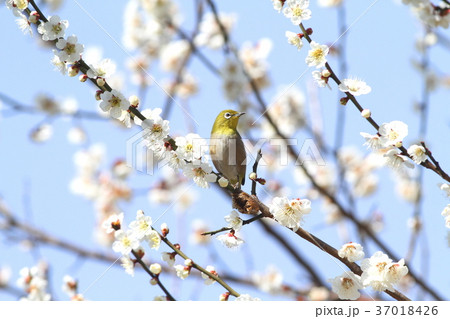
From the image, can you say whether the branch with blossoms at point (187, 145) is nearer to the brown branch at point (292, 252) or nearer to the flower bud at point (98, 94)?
the flower bud at point (98, 94)

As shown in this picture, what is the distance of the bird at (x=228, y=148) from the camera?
335 centimetres

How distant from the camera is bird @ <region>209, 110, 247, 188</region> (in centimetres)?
335

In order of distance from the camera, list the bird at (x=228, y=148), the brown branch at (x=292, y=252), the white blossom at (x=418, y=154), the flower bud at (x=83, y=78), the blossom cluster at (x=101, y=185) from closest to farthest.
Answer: the white blossom at (x=418, y=154), the flower bud at (x=83, y=78), the bird at (x=228, y=148), the brown branch at (x=292, y=252), the blossom cluster at (x=101, y=185)

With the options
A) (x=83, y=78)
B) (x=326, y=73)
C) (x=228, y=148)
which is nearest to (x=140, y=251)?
(x=83, y=78)

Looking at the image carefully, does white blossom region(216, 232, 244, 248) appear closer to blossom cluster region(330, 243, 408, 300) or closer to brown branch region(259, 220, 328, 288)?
blossom cluster region(330, 243, 408, 300)

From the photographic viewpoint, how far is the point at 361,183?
22.1 ft

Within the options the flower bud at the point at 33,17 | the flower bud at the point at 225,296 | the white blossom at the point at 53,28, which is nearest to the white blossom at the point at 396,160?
the flower bud at the point at 225,296

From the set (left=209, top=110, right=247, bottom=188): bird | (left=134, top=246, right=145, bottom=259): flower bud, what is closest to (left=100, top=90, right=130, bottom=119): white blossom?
(left=134, top=246, right=145, bottom=259): flower bud

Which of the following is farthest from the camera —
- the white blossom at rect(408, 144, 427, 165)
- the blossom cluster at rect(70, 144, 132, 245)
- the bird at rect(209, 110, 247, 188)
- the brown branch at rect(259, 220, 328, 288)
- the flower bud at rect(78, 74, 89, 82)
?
the blossom cluster at rect(70, 144, 132, 245)

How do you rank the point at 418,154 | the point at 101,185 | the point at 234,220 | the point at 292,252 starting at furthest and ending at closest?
1. the point at 101,185
2. the point at 292,252
3. the point at 234,220
4. the point at 418,154

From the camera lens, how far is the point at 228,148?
3.47 metres

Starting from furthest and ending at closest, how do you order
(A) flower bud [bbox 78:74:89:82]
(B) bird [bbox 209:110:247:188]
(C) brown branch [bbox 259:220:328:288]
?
1. (C) brown branch [bbox 259:220:328:288]
2. (B) bird [bbox 209:110:247:188]
3. (A) flower bud [bbox 78:74:89:82]

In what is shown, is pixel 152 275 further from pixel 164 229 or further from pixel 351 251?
pixel 351 251
